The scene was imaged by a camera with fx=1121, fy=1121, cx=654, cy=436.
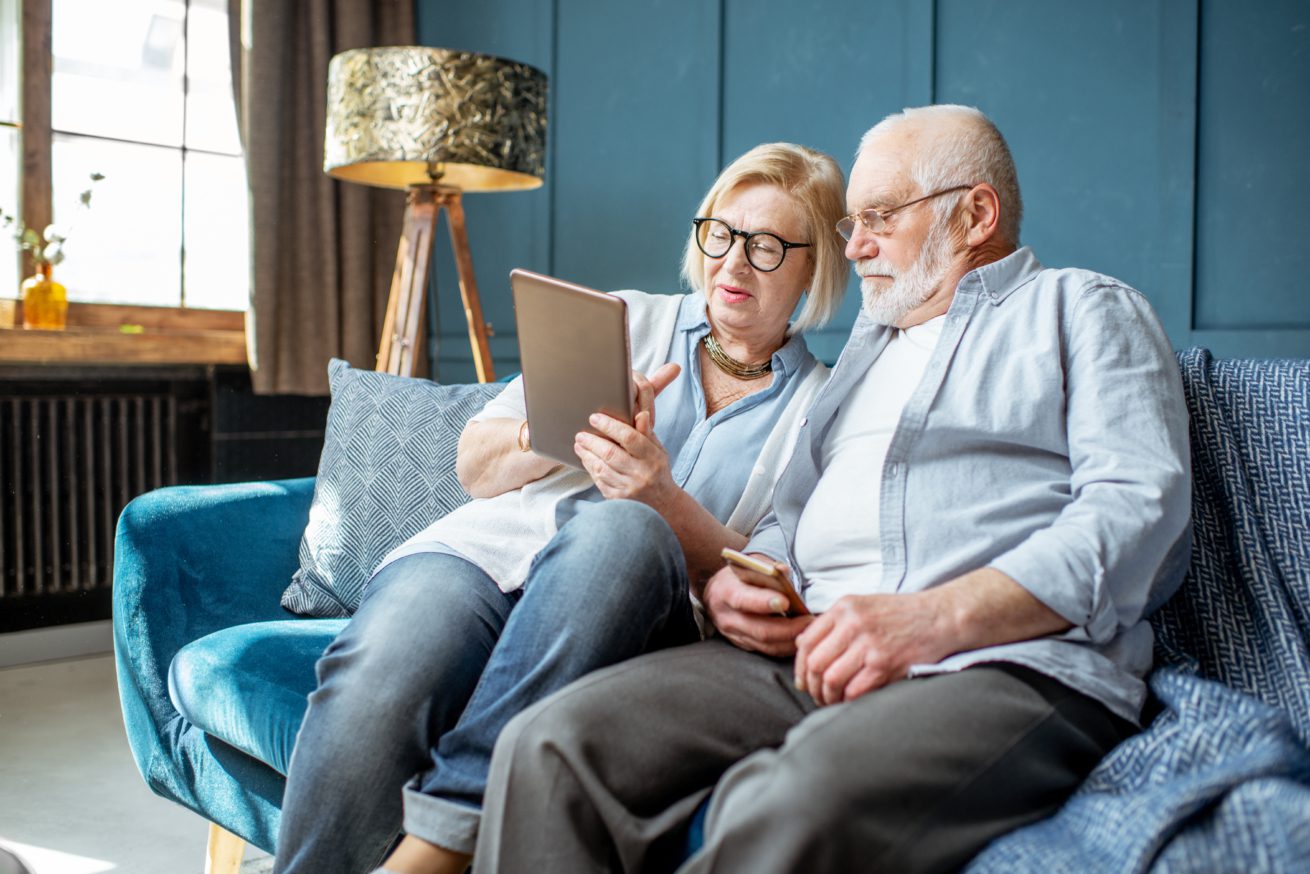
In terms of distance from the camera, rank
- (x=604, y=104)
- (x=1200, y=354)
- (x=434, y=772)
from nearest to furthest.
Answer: (x=434, y=772)
(x=1200, y=354)
(x=604, y=104)

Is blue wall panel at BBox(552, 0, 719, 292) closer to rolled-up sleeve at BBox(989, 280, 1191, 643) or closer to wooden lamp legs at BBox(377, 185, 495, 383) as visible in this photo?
wooden lamp legs at BBox(377, 185, 495, 383)

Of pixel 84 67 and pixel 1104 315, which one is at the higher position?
pixel 84 67

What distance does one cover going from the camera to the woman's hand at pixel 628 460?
1332mm

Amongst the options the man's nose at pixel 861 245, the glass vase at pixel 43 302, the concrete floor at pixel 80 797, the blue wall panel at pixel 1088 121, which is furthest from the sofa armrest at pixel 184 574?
the blue wall panel at pixel 1088 121

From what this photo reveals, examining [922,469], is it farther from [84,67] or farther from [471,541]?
[84,67]

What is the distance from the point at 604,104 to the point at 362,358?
109cm

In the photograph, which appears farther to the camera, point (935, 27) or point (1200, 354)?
point (935, 27)

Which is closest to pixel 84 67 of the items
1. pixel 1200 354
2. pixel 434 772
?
pixel 434 772

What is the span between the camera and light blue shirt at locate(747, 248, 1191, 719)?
1062 millimetres

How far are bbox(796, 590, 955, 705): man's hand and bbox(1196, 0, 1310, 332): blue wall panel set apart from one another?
1464mm

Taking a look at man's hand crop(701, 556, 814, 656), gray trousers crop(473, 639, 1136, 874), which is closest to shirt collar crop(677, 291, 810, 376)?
man's hand crop(701, 556, 814, 656)

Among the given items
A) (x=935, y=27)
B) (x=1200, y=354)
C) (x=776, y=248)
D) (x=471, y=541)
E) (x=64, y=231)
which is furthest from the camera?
(x=64, y=231)

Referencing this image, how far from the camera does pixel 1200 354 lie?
1.31 meters

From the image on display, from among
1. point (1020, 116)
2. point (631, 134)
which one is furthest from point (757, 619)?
point (631, 134)
